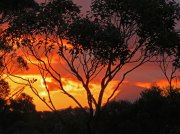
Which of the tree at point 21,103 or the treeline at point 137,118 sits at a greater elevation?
the tree at point 21,103

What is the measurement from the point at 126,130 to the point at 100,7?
12379mm

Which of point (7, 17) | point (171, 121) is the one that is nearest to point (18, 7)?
point (7, 17)

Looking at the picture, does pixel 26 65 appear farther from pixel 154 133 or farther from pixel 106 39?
pixel 106 39

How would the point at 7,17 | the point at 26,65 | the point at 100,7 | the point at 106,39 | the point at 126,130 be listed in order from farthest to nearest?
1. the point at 26,65
2. the point at 7,17
3. the point at 126,130
4. the point at 100,7
5. the point at 106,39

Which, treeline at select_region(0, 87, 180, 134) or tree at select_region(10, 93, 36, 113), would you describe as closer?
treeline at select_region(0, 87, 180, 134)

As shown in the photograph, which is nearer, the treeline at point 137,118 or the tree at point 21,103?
the treeline at point 137,118

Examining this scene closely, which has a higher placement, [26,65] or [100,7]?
[26,65]

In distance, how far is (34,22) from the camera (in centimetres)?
4025

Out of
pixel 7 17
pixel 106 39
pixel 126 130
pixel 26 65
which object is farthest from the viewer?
pixel 26 65

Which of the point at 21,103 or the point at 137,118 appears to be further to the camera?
the point at 21,103

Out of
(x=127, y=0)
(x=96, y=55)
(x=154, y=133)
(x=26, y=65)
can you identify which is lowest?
(x=154, y=133)

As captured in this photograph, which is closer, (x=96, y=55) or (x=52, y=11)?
(x=96, y=55)

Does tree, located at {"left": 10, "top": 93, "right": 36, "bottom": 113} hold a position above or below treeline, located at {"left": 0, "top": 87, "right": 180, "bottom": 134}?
above

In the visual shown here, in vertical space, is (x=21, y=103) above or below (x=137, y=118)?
above
